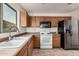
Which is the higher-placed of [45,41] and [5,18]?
[5,18]

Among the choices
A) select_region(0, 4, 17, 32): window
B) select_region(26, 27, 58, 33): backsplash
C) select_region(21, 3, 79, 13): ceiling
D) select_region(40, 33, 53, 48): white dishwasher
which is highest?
select_region(21, 3, 79, 13): ceiling

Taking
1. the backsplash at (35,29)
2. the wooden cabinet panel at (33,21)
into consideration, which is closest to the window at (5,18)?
the wooden cabinet panel at (33,21)

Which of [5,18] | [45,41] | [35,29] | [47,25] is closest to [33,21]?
[35,29]

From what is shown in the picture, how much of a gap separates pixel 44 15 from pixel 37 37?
148 cm

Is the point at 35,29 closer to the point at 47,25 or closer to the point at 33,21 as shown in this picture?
the point at 33,21

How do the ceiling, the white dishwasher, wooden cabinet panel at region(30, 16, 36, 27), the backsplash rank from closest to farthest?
the ceiling
the white dishwasher
wooden cabinet panel at region(30, 16, 36, 27)
the backsplash

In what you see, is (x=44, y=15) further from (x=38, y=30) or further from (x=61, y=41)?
(x=61, y=41)

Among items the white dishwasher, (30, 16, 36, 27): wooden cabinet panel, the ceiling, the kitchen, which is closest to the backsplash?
the kitchen

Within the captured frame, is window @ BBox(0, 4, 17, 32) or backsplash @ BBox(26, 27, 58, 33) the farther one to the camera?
backsplash @ BBox(26, 27, 58, 33)

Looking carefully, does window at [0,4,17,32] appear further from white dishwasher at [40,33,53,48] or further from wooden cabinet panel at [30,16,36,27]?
wooden cabinet panel at [30,16,36,27]

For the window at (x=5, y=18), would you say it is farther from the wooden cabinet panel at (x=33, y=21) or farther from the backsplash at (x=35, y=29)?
the backsplash at (x=35, y=29)

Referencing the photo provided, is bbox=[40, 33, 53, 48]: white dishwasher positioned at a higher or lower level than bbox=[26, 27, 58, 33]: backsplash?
lower

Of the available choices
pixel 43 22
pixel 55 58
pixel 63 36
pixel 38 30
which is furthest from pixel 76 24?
pixel 55 58

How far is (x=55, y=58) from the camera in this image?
0.72m
